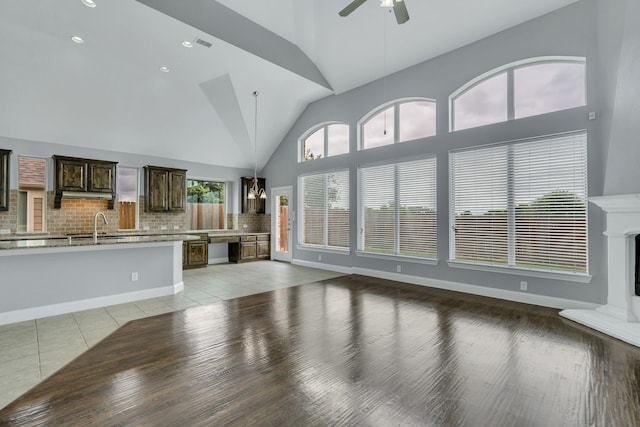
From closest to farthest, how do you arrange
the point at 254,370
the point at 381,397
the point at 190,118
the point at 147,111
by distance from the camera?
1. the point at 381,397
2. the point at 254,370
3. the point at 147,111
4. the point at 190,118

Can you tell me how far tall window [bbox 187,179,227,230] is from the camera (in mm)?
8538

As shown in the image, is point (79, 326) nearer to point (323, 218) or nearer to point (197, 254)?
point (197, 254)

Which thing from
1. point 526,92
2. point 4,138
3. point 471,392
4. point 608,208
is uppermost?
point 526,92

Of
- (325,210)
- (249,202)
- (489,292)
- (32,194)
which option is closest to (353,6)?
(489,292)

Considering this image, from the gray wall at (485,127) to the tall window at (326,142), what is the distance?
0.20 metres

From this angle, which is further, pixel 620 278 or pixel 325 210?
pixel 325 210

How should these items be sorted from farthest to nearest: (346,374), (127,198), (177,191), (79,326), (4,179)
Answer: (177,191) → (127,198) → (4,179) → (79,326) → (346,374)

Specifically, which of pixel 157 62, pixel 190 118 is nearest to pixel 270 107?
pixel 190 118

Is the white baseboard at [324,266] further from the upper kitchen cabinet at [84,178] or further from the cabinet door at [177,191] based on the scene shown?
the upper kitchen cabinet at [84,178]

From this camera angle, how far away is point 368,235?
667 cm

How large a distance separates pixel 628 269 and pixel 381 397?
3.42 meters

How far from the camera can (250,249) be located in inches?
345

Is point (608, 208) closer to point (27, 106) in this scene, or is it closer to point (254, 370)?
point (254, 370)

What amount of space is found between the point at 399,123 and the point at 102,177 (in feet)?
21.2
